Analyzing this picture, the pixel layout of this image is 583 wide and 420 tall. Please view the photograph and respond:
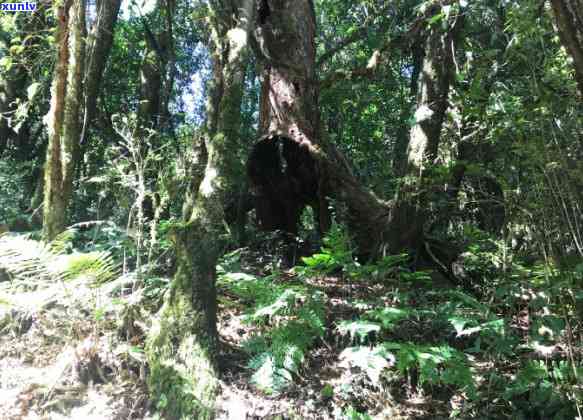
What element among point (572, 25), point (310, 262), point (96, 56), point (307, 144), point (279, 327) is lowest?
point (279, 327)

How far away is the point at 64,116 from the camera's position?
191 inches

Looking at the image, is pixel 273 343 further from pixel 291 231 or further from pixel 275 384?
pixel 291 231

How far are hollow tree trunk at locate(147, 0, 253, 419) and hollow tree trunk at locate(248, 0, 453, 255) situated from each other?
1.46 metres

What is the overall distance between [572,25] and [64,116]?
4564 millimetres

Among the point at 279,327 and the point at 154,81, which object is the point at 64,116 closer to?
the point at 279,327

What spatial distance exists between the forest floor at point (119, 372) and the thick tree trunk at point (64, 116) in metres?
0.96

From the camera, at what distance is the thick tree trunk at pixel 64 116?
4.63 m

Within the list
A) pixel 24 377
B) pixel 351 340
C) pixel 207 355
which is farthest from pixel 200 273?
pixel 24 377

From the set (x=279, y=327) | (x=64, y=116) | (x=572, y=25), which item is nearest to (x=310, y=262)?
(x=279, y=327)

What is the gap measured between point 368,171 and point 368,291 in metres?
4.66

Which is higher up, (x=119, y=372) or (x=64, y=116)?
(x=64, y=116)

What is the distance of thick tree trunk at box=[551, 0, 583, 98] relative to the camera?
2.76m

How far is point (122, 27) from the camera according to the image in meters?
11.5

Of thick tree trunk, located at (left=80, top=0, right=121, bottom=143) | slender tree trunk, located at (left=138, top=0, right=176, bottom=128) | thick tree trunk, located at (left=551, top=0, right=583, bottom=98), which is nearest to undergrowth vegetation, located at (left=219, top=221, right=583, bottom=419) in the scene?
thick tree trunk, located at (left=551, top=0, right=583, bottom=98)
